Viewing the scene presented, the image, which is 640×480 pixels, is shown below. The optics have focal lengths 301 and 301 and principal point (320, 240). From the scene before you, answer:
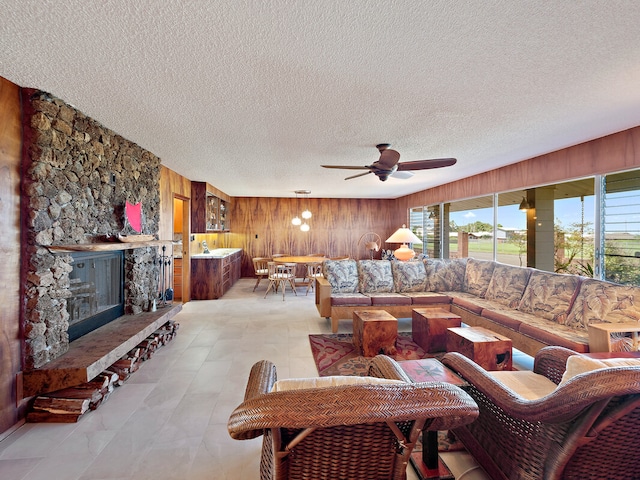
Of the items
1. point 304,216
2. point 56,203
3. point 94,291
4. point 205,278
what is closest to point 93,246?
point 56,203

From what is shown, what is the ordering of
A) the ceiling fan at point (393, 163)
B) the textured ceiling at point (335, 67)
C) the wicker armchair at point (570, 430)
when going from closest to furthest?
1. the wicker armchair at point (570, 430)
2. the textured ceiling at point (335, 67)
3. the ceiling fan at point (393, 163)

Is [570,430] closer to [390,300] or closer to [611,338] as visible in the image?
[611,338]

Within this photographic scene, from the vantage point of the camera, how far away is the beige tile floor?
1797 mm

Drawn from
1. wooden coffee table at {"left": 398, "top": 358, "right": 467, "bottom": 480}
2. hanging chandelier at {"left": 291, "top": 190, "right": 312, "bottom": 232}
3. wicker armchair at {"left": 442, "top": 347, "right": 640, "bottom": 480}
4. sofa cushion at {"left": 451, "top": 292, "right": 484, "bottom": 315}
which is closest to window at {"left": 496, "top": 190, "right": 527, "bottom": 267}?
sofa cushion at {"left": 451, "top": 292, "right": 484, "bottom": 315}

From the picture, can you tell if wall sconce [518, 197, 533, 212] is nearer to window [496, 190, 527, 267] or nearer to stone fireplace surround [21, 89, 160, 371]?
window [496, 190, 527, 267]

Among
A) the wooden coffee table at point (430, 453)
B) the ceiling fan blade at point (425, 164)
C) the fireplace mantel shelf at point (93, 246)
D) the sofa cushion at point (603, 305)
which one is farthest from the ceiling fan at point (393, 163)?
the fireplace mantel shelf at point (93, 246)

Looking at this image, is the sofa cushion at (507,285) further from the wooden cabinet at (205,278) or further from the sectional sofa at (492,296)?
the wooden cabinet at (205,278)

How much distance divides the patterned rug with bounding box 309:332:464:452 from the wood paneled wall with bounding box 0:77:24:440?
2377 mm

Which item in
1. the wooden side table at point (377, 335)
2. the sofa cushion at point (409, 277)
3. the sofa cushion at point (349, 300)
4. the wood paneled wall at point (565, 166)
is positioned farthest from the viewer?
the sofa cushion at point (409, 277)

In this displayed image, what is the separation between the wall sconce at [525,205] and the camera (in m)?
4.85

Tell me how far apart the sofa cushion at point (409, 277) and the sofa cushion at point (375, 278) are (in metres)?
0.11

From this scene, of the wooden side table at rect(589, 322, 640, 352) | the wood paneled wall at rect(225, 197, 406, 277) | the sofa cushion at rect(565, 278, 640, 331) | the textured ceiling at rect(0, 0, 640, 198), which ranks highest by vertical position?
the textured ceiling at rect(0, 0, 640, 198)

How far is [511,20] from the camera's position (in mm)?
1517

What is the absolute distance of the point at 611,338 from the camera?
8.20ft
